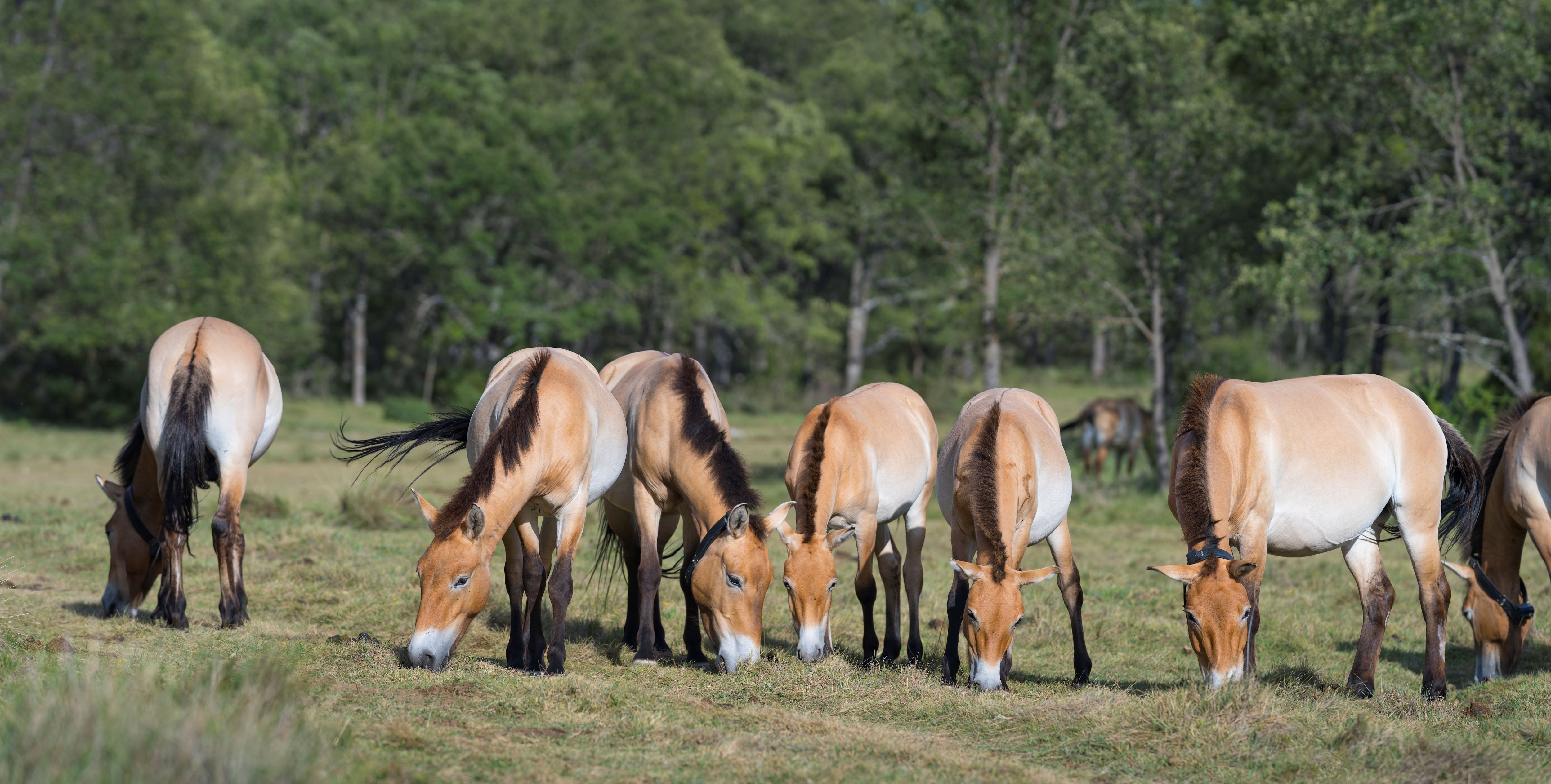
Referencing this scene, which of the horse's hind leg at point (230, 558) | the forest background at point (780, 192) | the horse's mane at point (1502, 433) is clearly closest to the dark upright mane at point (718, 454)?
the horse's hind leg at point (230, 558)

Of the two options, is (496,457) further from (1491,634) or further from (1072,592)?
(1491,634)

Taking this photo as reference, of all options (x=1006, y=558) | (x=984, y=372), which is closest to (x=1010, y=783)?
(x=1006, y=558)

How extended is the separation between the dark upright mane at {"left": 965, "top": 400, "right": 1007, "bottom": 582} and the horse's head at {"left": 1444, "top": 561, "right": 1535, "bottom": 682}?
288 cm

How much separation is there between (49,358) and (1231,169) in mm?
26217

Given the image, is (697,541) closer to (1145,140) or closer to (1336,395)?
(1336,395)

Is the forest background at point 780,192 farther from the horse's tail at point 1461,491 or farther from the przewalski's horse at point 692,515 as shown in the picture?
the przewalski's horse at point 692,515

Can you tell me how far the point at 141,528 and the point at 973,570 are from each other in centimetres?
547

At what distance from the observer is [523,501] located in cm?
614

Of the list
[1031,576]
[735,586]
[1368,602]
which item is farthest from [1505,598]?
[735,586]

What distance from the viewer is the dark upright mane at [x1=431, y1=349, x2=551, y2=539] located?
592cm

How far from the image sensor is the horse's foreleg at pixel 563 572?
6.29 metres

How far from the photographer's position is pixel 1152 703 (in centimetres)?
536

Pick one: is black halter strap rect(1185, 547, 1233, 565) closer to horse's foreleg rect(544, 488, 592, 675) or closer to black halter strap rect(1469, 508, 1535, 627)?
black halter strap rect(1469, 508, 1535, 627)

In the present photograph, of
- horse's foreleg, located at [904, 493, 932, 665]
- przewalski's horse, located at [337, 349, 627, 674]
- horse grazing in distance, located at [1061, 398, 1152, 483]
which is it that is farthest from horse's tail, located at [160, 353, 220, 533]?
horse grazing in distance, located at [1061, 398, 1152, 483]
